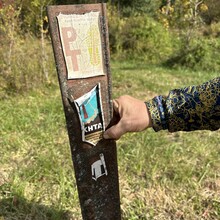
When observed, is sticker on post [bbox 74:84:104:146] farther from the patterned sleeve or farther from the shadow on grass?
the shadow on grass

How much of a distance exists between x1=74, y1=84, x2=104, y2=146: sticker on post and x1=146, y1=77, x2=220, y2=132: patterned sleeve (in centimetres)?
20

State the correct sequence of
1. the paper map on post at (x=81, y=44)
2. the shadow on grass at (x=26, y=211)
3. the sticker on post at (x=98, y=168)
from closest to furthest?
the paper map on post at (x=81, y=44), the sticker on post at (x=98, y=168), the shadow on grass at (x=26, y=211)

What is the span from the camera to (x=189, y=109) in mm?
1124

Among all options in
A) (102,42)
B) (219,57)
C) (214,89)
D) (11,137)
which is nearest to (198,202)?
(214,89)

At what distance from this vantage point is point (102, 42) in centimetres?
111

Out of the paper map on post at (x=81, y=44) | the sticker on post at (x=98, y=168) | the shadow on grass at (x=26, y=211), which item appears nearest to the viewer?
the paper map on post at (x=81, y=44)

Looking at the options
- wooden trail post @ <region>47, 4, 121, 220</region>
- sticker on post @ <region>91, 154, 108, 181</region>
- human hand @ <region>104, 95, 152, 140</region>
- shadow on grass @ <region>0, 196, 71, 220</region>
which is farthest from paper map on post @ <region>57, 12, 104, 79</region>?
shadow on grass @ <region>0, 196, 71, 220</region>

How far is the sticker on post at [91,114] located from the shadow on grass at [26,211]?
3.16 ft

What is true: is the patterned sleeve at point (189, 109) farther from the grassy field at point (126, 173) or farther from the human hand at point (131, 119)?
the grassy field at point (126, 173)

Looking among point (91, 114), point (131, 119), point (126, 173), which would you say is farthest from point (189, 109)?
point (126, 173)

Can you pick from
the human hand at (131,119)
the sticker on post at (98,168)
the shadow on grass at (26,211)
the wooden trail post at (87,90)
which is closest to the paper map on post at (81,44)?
the wooden trail post at (87,90)

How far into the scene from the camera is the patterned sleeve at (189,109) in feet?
3.61

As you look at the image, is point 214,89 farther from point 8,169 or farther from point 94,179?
point 8,169

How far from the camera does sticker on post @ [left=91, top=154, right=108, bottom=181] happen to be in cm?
125
